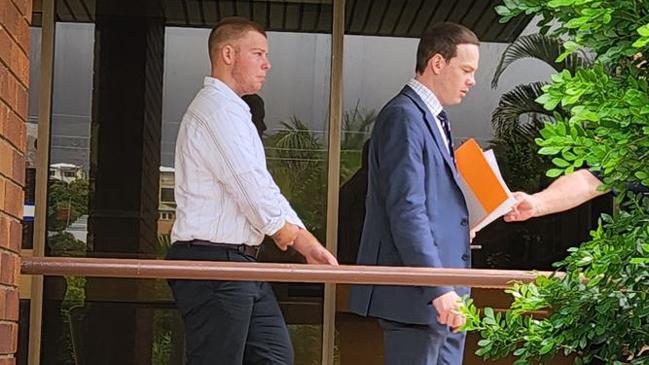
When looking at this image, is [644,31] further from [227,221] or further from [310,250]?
[310,250]

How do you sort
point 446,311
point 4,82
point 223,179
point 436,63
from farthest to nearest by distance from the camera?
point 436,63 < point 223,179 < point 446,311 < point 4,82

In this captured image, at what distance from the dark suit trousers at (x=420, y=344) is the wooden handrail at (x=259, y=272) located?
1.38 feet

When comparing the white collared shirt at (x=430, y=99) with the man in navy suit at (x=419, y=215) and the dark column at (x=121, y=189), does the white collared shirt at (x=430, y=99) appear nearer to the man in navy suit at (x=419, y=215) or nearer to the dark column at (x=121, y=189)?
the man in navy suit at (x=419, y=215)

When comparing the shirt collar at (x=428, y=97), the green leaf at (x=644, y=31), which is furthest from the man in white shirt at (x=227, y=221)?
the green leaf at (x=644, y=31)

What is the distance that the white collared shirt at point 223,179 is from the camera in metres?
4.29

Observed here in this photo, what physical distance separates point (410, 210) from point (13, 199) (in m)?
1.55

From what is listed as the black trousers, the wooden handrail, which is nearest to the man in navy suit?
the wooden handrail

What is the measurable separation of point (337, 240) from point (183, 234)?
5.05ft

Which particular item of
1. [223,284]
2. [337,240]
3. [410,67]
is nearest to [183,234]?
[223,284]

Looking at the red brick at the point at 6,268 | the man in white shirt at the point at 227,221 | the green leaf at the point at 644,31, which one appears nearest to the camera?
the green leaf at the point at 644,31

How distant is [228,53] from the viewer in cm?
467

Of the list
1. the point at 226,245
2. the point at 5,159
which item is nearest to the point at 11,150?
the point at 5,159

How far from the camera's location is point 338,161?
587cm

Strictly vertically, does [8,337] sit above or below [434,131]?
below
